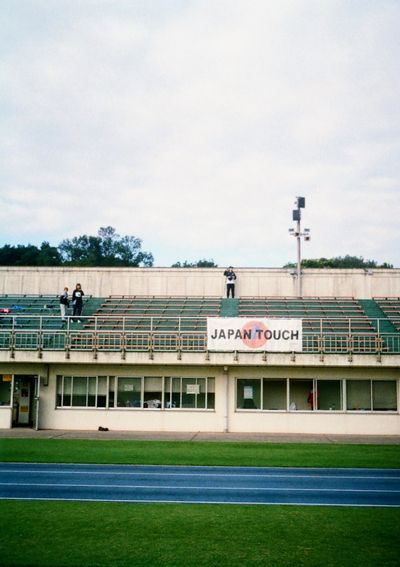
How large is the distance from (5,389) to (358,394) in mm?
16189

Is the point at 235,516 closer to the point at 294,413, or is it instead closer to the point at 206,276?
the point at 294,413

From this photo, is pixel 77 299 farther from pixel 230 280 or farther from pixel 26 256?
pixel 26 256

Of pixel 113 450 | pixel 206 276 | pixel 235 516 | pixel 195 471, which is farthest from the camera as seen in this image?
pixel 206 276

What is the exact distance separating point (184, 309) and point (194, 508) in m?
23.3

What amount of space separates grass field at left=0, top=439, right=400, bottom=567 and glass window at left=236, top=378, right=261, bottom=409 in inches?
583

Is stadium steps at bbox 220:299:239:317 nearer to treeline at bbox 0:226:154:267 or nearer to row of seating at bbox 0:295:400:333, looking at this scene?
row of seating at bbox 0:295:400:333

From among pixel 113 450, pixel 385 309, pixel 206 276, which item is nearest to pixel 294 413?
pixel 113 450

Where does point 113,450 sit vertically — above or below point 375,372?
below

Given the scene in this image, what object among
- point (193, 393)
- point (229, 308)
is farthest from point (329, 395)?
point (229, 308)

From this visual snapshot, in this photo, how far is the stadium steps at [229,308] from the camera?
35.5 m

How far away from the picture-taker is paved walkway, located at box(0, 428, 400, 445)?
2475cm

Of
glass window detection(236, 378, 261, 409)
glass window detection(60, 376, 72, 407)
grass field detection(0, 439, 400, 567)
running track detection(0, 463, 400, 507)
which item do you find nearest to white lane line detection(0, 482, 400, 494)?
running track detection(0, 463, 400, 507)

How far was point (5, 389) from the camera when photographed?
28.9 meters

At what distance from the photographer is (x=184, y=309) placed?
36062 millimetres
